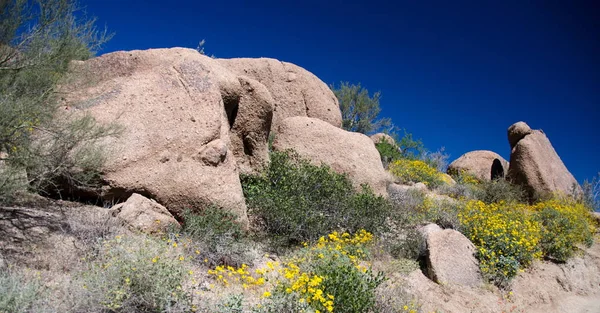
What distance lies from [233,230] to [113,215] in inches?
68.1

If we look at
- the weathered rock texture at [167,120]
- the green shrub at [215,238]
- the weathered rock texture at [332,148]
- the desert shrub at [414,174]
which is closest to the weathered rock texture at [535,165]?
the desert shrub at [414,174]

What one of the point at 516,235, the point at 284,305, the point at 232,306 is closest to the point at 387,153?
the point at 516,235

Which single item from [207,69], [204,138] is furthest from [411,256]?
[207,69]

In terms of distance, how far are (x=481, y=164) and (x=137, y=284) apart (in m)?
19.6

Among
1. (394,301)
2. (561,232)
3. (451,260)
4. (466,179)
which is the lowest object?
(394,301)

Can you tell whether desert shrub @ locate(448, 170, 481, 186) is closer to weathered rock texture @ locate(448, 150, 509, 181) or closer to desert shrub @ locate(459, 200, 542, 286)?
weathered rock texture @ locate(448, 150, 509, 181)

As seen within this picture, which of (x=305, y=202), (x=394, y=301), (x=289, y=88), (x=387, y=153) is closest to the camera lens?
(x=394, y=301)

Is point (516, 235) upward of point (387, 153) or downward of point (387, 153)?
downward

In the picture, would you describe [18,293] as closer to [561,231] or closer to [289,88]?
[289,88]

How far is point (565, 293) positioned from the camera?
889 cm

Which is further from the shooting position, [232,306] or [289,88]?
[289,88]

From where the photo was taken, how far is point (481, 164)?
818 inches

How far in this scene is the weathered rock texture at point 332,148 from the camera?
1024cm

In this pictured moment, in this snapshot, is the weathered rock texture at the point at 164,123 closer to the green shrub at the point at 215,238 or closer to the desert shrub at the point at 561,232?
the green shrub at the point at 215,238
